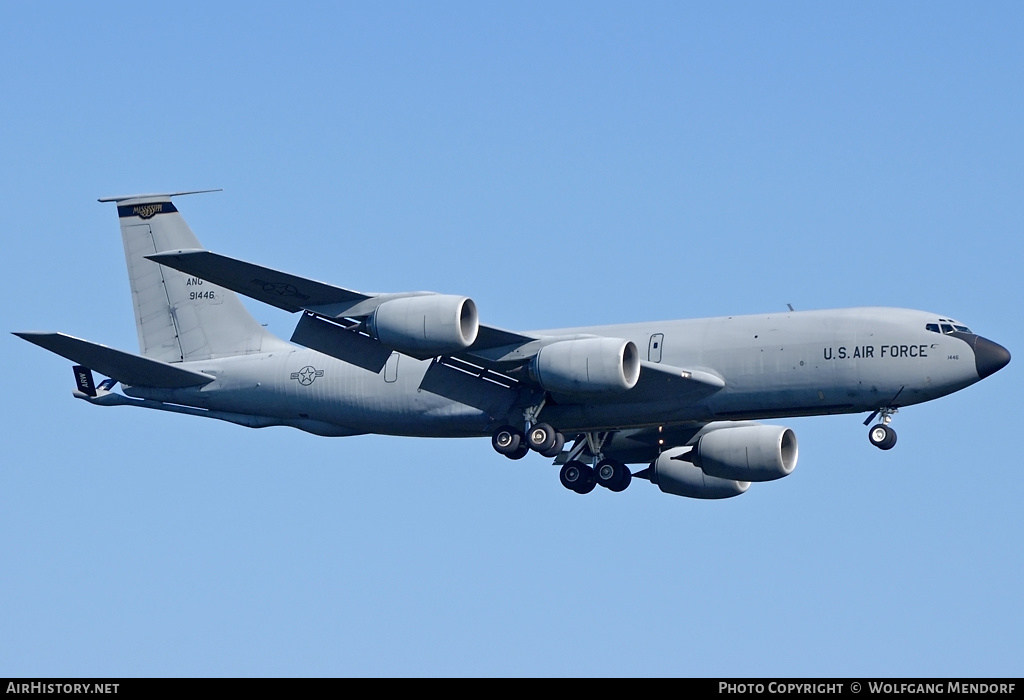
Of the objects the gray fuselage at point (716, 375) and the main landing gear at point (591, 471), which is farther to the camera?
the main landing gear at point (591, 471)

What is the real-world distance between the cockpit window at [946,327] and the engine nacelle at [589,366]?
7776mm

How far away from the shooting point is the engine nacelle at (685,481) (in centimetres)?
5025

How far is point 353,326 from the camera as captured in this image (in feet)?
137

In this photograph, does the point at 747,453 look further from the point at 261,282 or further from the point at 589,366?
the point at 261,282

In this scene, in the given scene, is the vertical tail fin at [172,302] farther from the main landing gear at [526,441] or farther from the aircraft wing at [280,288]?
the main landing gear at [526,441]

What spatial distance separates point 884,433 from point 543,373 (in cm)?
914

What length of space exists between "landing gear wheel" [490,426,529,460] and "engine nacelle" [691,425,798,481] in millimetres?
6351

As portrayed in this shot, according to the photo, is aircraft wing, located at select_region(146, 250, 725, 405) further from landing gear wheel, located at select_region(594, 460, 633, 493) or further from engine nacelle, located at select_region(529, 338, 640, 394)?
landing gear wheel, located at select_region(594, 460, 633, 493)

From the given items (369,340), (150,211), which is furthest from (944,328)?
(150,211)

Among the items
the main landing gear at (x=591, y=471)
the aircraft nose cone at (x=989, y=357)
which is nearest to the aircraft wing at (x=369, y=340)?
the main landing gear at (x=591, y=471)

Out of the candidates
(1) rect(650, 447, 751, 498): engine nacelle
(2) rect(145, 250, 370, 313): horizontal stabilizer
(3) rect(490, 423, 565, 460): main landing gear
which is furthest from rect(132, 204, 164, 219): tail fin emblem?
(1) rect(650, 447, 751, 498): engine nacelle

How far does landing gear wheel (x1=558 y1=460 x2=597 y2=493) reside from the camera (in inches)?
1917

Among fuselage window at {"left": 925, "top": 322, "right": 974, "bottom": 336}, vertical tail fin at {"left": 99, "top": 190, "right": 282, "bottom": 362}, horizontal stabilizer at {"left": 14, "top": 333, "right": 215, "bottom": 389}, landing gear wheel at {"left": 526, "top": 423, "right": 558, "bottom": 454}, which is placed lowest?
landing gear wheel at {"left": 526, "top": 423, "right": 558, "bottom": 454}
